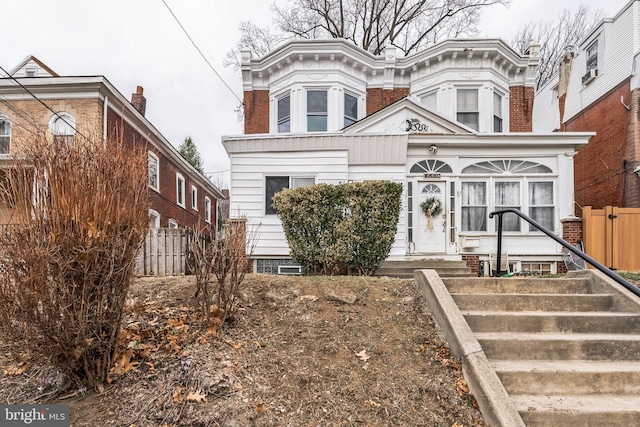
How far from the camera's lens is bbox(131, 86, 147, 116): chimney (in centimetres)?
1643

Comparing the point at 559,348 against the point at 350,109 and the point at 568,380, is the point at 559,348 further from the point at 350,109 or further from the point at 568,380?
the point at 350,109

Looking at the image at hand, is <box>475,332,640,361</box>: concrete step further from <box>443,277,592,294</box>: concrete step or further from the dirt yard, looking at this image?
<box>443,277,592,294</box>: concrete step

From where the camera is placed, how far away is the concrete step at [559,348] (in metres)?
3.72

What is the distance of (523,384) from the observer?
3361 mm

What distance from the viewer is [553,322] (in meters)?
4.11

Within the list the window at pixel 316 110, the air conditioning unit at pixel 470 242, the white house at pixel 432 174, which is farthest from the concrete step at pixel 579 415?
the window at pixel 316 110

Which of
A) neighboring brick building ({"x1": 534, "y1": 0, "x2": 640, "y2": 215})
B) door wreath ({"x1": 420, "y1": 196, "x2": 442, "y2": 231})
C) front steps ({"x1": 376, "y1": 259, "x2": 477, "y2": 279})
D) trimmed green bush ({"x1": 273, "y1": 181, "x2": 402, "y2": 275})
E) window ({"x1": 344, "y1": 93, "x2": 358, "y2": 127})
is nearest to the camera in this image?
trimmed green bush ({"x1": 273, "y1": 181, "x2": 402, "y2": 275})

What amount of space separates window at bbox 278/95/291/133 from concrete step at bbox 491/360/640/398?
35.8 ft

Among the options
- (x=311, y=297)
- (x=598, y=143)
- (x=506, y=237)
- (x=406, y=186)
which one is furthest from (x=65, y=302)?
(x=598, y=143)

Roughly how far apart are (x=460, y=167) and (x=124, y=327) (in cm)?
919

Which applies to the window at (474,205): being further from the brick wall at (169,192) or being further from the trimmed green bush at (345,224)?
the brick wall at (169,192)

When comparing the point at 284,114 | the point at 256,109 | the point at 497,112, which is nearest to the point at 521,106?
the point at 497,112

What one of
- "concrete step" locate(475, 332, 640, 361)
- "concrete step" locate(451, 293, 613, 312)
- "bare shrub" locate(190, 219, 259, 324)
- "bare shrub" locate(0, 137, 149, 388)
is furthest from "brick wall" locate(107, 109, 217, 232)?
"concrete step" locate(475, 332, 640, 361)

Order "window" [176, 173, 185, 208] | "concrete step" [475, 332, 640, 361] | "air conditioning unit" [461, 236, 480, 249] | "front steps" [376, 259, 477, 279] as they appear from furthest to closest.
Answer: "window" [176, 173, 185, 208] < "air conditioning unit" [461, 236, 480, 249] < "front steps" [376, 259, 477, 279] < "concrete step" [475, 332, 640, 361]
